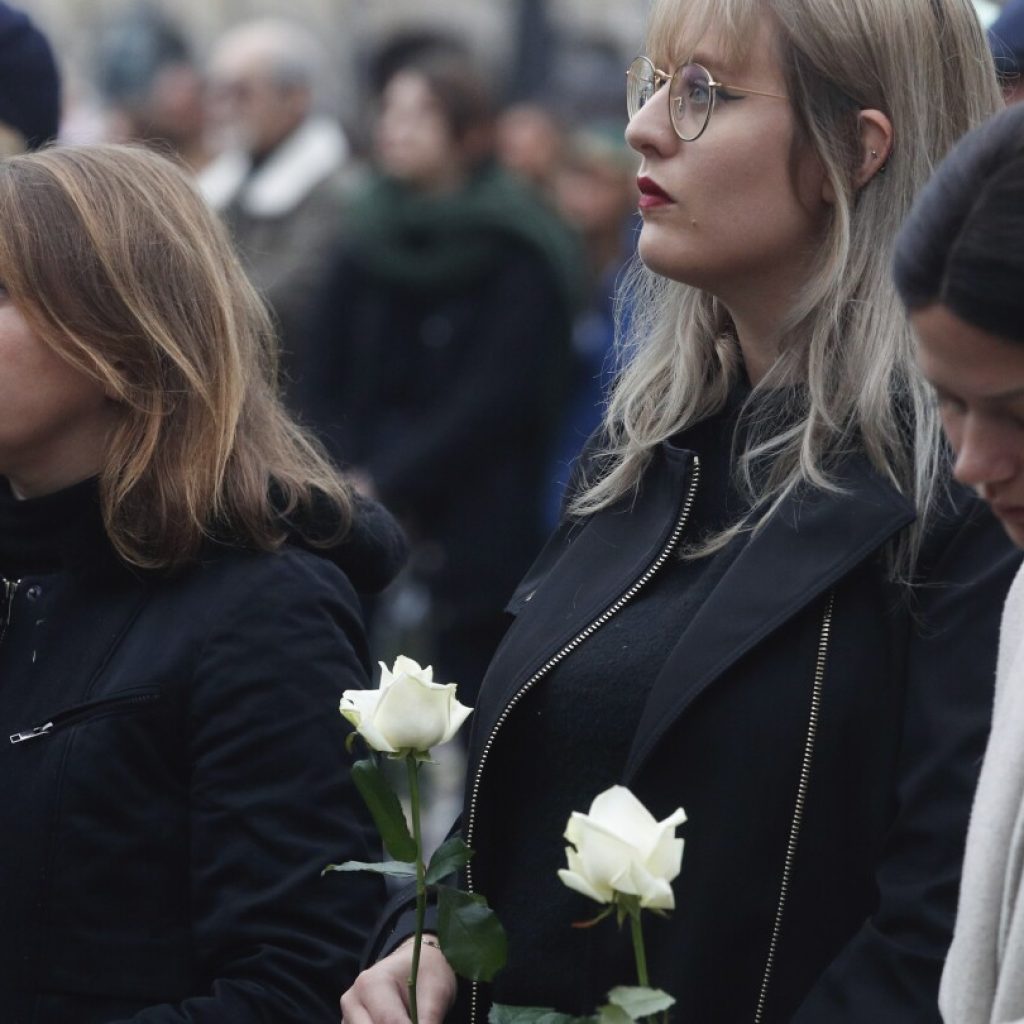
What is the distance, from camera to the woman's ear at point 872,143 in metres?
2.48

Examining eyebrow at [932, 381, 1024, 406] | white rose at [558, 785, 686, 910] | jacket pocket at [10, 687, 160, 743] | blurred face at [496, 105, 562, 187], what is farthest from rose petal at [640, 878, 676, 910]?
blurred face at [496, 105, 562, 187]

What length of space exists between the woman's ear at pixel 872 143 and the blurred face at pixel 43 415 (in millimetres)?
1040

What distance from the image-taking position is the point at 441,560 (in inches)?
256

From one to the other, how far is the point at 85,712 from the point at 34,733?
7cm

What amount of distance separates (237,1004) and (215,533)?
2.00ft

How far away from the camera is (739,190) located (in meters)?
2.49

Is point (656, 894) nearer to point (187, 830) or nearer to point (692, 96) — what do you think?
point (187, 830)

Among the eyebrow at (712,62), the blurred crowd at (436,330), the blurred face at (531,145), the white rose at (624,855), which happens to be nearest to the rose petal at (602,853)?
the white rose at (624,855)

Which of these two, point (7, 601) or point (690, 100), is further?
point (7, 601)

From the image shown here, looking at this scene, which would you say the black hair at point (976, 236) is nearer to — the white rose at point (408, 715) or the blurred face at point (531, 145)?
the white rose at point (408, 715)

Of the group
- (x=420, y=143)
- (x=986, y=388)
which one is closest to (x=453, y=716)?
(x=986, y=388)

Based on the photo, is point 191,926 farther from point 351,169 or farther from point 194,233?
point 351,169

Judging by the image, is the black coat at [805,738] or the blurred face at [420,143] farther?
the blurred face at [420,143]

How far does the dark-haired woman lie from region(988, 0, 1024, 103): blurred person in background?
1325mm
